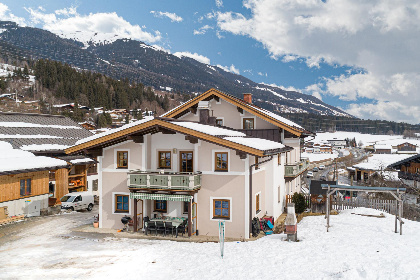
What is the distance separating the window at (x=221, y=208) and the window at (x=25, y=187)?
54.4 ft

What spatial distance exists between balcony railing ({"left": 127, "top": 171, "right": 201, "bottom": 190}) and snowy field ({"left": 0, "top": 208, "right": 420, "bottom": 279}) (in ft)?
10.6

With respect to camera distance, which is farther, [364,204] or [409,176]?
[409,176]

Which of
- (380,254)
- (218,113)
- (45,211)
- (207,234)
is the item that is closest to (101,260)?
(207,234)

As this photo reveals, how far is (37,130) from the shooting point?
37.9 metres

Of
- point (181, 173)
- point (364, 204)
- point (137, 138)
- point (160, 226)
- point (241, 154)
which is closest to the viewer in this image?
point (241, 154)

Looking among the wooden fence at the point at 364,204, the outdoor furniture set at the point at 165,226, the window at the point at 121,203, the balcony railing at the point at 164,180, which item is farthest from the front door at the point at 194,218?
the wooden fence at the point at 364,204

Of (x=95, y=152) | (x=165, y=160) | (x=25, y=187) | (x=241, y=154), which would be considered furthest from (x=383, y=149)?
(x=25, y=187)

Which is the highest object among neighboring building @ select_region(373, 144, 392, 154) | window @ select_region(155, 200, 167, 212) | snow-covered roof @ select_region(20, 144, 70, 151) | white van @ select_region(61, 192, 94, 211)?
neighboring building @ select_region(373, 144, 392, 154)

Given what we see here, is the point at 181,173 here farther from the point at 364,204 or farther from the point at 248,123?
the point at 364,204

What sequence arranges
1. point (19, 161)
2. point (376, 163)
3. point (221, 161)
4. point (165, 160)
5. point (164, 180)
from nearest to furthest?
1. point (164, 180)
2. point (221, 161)
3. point (165, 160)
4. point (19, 161)
5. point (376, 163)

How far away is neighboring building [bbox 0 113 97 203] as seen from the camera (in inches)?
1310

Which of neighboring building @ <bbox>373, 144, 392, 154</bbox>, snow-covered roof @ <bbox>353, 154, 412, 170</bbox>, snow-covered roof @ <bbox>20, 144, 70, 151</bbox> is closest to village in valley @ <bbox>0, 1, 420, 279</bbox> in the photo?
snow-covered roof @ <bbox>20, 144, 70, 151</bbox>

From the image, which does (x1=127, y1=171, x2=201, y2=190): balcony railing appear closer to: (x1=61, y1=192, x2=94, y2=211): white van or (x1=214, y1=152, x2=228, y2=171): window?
(x1=214, y1=152, x2=228, y2=171): window

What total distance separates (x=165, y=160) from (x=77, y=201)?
13.4 meters
